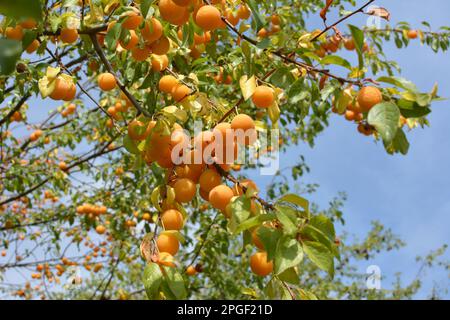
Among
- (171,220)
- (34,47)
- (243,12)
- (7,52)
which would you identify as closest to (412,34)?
(243,12)

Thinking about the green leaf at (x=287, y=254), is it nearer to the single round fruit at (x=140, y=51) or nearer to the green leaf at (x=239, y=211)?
the green leaf at (x=239, y=211)

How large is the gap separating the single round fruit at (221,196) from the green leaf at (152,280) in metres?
0.24

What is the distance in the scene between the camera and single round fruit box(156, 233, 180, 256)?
1122 mm

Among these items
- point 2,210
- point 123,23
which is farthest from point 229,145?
point 2,210

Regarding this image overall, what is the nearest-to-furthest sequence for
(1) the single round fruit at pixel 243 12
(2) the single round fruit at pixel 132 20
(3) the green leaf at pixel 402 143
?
(3) the green leaf at pixel 402 143
(2) the single round fruit at pixel 132 20
(1) the single round fruit at pixel 243 12

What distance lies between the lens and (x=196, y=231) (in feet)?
14.3

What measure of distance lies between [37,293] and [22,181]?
3.95 meters

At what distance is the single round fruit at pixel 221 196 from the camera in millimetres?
1171

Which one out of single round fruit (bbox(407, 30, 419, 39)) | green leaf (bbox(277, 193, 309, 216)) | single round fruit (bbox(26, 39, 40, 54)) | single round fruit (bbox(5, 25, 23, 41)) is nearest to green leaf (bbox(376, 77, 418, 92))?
green leaf (bbox(277, 193, 309, 216))

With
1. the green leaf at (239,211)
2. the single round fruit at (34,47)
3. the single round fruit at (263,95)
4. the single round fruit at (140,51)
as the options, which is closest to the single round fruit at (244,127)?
the single round fruit at (263,95)

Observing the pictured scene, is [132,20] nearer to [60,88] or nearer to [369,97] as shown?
[60,88]

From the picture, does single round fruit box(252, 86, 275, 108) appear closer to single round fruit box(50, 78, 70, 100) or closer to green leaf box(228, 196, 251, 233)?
green leaf box(228, 196, 251, 233)

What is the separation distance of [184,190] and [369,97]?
547 millimetres
